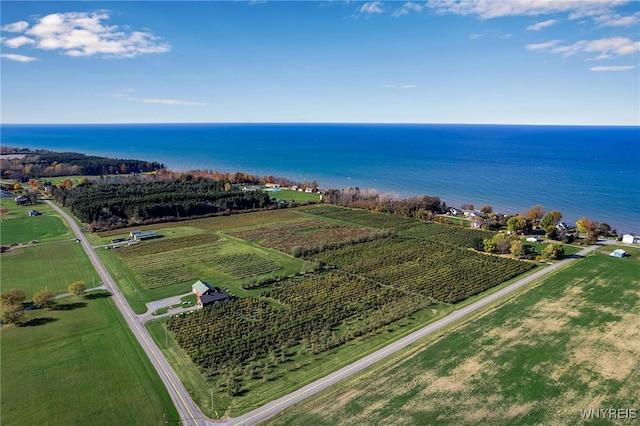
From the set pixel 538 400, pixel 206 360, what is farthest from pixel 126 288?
pixel 538 400

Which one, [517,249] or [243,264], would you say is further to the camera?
[517,249]

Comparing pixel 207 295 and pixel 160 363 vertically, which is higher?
pixel 207 295

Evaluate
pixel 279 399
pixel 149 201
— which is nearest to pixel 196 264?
pixel 279 399

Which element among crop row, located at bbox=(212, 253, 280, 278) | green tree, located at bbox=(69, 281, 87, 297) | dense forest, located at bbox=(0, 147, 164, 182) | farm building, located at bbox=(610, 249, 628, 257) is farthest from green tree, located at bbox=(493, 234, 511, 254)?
dense forest, located at bbox=(0, 147, 164, 182)

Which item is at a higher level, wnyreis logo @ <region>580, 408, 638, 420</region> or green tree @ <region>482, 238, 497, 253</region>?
green tree @ <region>482, 238, 497, 253</region>

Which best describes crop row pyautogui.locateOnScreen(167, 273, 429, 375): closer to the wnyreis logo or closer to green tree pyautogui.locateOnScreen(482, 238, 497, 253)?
the wnyreis logo

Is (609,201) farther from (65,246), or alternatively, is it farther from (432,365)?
(65,246)

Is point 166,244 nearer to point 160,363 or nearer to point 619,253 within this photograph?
point 160,363
